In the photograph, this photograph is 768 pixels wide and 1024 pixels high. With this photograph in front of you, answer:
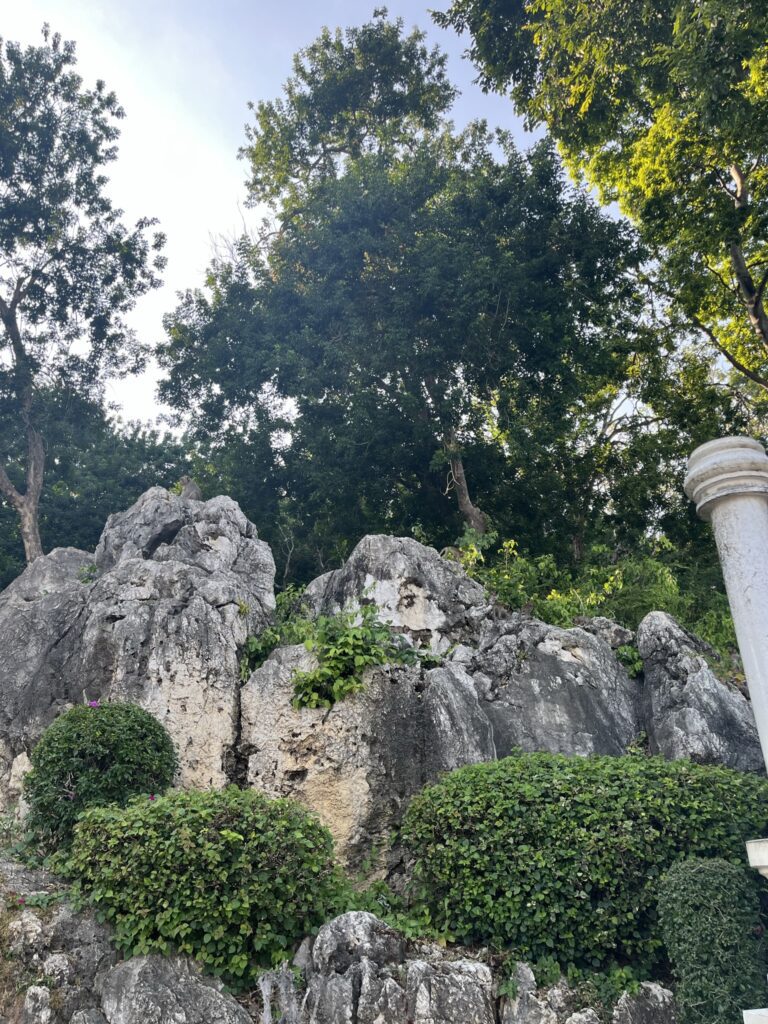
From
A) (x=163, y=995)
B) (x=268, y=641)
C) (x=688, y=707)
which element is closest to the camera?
(x=163, y=995)

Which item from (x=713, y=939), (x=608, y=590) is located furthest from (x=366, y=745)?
(x=608, y=590)

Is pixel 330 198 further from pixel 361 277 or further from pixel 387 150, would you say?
pixel 387 150

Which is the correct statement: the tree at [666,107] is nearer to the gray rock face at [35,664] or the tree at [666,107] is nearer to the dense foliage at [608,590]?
the dense foliage at [608,590]

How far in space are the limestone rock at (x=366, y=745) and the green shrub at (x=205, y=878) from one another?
1.57 metres

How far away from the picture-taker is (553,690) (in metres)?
8.98

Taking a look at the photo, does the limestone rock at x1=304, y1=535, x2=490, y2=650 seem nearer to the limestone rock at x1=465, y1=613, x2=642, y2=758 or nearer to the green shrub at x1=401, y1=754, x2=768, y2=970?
the limestone rock at x1=465, y1=613, x2=642, y2=758

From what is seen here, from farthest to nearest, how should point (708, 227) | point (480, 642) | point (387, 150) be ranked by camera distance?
point (387, 150), point (708, 227), point (480, 642)

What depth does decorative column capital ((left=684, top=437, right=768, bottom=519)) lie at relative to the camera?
19.4 feet

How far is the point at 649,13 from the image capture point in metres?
11.0

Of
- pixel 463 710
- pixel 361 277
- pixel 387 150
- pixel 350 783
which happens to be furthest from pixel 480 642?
pixel 387 150

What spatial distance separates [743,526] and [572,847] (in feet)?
8.93

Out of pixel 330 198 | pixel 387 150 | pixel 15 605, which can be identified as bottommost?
pixel 15 605

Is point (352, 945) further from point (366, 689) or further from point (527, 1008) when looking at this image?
point (366, 689)

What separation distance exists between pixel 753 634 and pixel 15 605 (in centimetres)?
865
